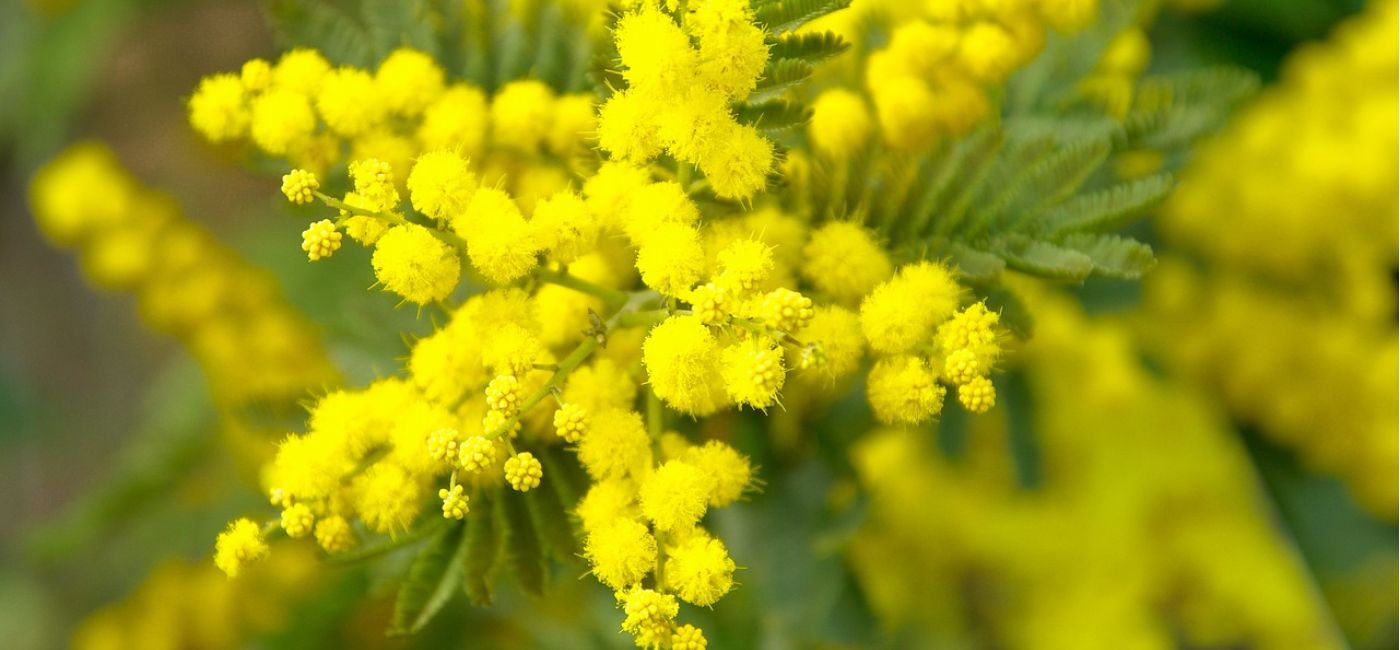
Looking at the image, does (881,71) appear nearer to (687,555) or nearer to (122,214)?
(687,555)

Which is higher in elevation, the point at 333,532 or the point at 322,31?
the point at 322,31

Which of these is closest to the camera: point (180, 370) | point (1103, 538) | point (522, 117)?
point (522, 117)

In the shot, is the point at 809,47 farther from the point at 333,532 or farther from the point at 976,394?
the point at 333,532

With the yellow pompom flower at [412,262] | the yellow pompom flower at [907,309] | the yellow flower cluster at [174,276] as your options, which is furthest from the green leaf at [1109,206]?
the yellow flower cluster at [174,276]

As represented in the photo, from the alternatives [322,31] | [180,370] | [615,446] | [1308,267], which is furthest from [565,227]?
[180,370]

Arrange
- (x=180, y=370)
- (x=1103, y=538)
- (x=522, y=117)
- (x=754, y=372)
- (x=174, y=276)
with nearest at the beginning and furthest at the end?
(x=754, y=372), (x=522, y=117), (x=174, y=276), (x=1103, y=538), (x=180, y=370)

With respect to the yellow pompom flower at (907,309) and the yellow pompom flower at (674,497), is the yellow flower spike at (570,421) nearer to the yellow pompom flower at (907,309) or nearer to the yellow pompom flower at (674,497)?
the yellow pompom flower at (674,497)
